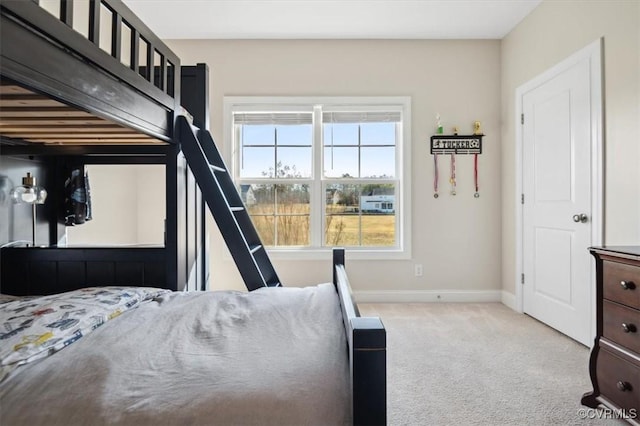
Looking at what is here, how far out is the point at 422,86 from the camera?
3.92 m

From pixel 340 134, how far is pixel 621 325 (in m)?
2.89

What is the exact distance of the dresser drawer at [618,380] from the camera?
5.35 ft

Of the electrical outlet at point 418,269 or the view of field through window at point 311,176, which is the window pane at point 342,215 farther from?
the electrical outlet at point 418,269

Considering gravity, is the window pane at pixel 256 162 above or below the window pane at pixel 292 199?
above

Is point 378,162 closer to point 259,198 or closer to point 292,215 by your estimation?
point 292,215

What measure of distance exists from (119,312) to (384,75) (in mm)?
3383

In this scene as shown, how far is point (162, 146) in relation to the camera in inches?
87.4

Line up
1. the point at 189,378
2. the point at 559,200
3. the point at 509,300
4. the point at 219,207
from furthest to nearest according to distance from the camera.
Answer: the point at 509,300 → the point at 559,200 → the point at 219,207 → the point at 189,378

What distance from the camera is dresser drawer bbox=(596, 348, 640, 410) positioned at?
1.63 m

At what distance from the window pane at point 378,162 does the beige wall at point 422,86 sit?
24cm

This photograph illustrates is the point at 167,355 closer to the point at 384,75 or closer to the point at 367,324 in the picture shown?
the point at 367,324

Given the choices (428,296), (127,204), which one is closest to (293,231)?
(428,296)

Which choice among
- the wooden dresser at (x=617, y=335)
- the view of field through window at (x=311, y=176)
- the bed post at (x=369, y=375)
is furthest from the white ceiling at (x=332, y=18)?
the bed post at (x=369, y=375)

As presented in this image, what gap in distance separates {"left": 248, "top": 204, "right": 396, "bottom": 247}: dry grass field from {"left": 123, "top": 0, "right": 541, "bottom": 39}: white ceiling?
1772mm
